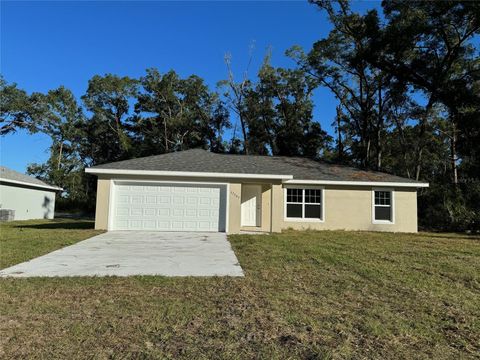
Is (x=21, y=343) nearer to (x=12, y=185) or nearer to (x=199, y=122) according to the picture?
(x=12, y=185)

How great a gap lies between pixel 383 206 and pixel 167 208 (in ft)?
32.6

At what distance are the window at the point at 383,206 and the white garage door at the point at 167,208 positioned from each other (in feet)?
24.3

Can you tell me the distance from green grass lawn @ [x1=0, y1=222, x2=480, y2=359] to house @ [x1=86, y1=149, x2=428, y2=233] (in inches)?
270

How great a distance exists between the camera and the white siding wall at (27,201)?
67.7 feet

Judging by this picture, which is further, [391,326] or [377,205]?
[377,205]

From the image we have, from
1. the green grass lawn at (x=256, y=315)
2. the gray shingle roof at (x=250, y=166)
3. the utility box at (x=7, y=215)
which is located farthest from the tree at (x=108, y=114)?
the green grass lawn at (x=256, y=315)

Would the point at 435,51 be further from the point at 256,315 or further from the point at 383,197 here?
the point at 256,315

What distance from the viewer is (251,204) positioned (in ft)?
55.7

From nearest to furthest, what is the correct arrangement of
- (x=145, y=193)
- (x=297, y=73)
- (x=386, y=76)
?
1. (x=145, y=193)
2. (x=386, y=76)
3. (x=297, y=73)

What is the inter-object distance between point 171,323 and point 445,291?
4425 millimetres

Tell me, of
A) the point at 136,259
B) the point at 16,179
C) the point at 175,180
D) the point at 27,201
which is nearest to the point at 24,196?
the point at 27,201

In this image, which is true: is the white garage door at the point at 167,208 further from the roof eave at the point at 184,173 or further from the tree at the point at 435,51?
the tree at the point at 435,51

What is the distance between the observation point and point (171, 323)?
165 inches

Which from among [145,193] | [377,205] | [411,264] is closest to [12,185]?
[145,193]
